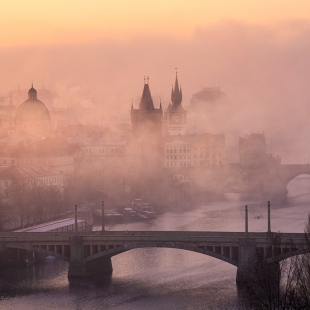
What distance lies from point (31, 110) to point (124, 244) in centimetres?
4804

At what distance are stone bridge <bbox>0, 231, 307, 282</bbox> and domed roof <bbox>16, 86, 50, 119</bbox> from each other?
45292mm

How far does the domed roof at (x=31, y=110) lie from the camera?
90312 millimetres

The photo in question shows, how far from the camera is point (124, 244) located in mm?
43531

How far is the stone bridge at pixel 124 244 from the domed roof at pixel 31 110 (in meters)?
45.3

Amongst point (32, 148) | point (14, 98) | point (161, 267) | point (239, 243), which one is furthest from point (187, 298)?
point (14, 98)

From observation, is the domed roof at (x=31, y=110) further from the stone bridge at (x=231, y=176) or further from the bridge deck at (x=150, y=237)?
the bridge deck at (x=150, y=237)

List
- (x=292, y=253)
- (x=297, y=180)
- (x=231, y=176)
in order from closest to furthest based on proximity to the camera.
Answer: (x=292, y=253)
(x=231, y=176)
(x=297, y=180)

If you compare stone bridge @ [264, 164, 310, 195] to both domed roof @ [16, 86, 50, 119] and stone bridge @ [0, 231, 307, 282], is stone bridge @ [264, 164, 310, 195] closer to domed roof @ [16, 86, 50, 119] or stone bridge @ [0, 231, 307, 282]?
domed roof @ [16, 86, 50, 119]

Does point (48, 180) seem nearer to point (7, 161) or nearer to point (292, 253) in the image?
point (7, 161)

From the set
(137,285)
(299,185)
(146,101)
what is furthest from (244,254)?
(146,101)

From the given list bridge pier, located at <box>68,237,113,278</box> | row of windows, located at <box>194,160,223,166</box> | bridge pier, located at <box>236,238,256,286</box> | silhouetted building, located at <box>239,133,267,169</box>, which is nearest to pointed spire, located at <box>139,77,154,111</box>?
row of windows, located at <box>194,160,223,166</box>

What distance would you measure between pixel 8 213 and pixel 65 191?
11273 millimetres

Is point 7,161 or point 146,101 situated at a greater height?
point 146,101

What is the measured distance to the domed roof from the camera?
9031 cm
